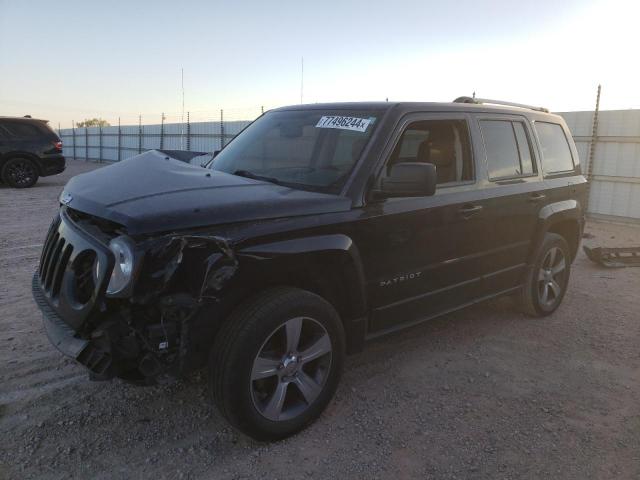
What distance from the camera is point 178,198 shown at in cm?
259

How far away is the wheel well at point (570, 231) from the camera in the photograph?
498cm

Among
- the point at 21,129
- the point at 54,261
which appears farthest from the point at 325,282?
the point at 21,129

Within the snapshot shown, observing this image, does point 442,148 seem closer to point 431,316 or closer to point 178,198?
point 431,316

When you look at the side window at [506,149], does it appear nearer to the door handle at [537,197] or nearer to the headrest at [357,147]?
the door handle at [537,197]

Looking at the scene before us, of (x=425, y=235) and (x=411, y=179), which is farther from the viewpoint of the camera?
(x=425, y=235)

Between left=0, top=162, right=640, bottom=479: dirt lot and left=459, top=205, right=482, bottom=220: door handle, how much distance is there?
1.13 metres

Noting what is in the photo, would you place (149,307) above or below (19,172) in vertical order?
above

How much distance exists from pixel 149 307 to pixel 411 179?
1.58 meters

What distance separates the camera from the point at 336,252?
2.88 m

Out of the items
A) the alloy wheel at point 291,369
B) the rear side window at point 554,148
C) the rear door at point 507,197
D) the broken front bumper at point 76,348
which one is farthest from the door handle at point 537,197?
the broken front bumper at point 76,348

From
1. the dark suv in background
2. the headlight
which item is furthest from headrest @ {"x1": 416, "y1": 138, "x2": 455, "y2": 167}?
the dark suv in background

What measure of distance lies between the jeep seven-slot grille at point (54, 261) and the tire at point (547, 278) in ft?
12.3

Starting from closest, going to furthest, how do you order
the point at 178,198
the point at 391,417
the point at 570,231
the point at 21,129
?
the point at 178,198, the point at 391,417, the point at 570,231, the point at 21,129

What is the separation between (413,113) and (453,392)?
191cm
